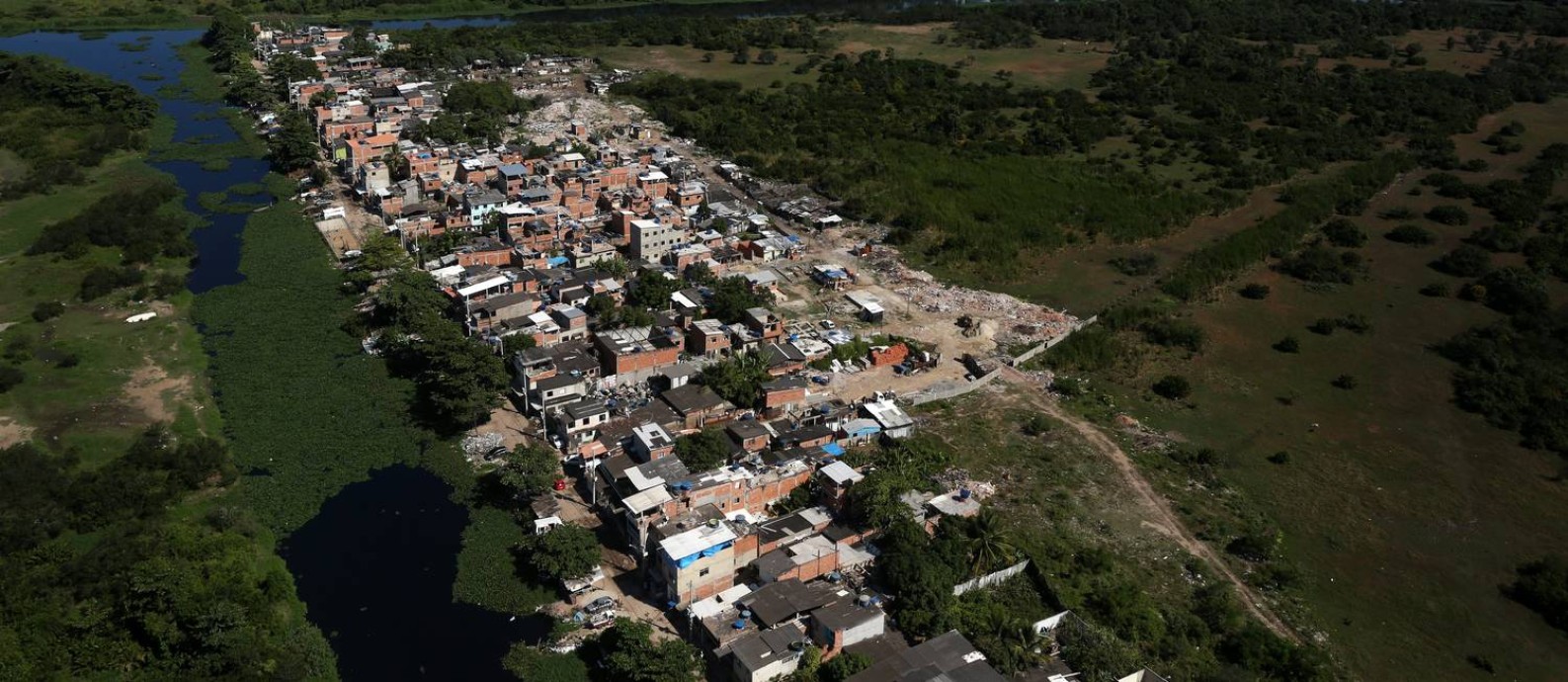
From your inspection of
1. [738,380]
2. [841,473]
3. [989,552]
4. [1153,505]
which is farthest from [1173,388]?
[738,380]

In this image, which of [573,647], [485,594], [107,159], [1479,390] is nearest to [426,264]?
[485,594]

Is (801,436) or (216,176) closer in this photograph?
(801,436)

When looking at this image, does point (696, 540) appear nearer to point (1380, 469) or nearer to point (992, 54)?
point (1380, 469)

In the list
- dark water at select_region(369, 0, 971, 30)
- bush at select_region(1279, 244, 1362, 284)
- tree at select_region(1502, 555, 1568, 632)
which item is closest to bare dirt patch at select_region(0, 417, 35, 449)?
tree at select_region(1502, 555, 1568, 632)

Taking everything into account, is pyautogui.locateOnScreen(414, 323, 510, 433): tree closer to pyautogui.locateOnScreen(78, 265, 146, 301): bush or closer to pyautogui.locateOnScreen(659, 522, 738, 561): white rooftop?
pyautogui.locateOnScreen(659, 522, 738, 561): white rooftop

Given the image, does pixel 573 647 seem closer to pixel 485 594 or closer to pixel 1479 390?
pixel 485 594

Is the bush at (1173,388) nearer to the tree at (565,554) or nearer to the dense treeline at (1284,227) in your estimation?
the dense treeline at (1284,227)
